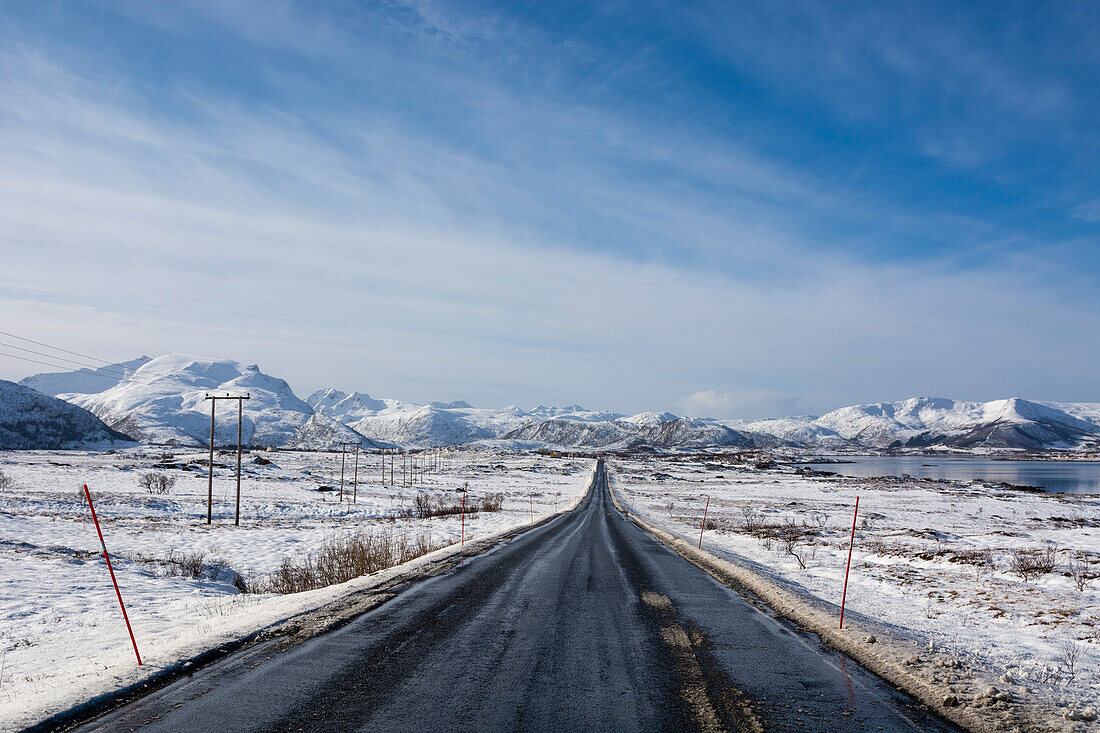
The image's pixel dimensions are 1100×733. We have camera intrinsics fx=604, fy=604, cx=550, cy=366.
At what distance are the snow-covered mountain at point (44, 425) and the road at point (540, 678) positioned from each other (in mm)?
210112

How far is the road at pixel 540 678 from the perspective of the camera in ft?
17.3

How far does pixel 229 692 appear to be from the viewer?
19.4 feet

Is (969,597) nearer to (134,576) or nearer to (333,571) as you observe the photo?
(333,571)

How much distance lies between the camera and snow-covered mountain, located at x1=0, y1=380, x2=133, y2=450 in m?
170

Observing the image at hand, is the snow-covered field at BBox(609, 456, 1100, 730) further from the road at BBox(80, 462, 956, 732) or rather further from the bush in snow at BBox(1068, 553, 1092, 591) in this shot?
the road at BBox(80, 462, 956, 732)

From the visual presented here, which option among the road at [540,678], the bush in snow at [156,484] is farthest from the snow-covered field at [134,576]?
the bush in snow at [156,484]

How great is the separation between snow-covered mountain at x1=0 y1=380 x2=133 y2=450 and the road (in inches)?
8272

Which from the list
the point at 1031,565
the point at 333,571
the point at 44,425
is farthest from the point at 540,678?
the point at 44,425

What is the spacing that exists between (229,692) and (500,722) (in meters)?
2.82

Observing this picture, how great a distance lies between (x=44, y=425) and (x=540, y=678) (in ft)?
749

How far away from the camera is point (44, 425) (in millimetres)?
178500

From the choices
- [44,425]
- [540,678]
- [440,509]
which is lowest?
[44,425]

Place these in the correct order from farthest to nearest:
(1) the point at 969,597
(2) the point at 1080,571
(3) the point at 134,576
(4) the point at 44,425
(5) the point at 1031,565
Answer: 1. (4) the point at 44,425
2. (3) the point at 134,576
3. (5) the point at 1031,565
4. (2) the point at 1080,571
5. (1) the point at 969,597

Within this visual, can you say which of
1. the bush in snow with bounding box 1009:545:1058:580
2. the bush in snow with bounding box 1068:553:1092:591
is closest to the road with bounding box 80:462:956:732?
the bush in snow with bounding box 1068:553:1092:591
